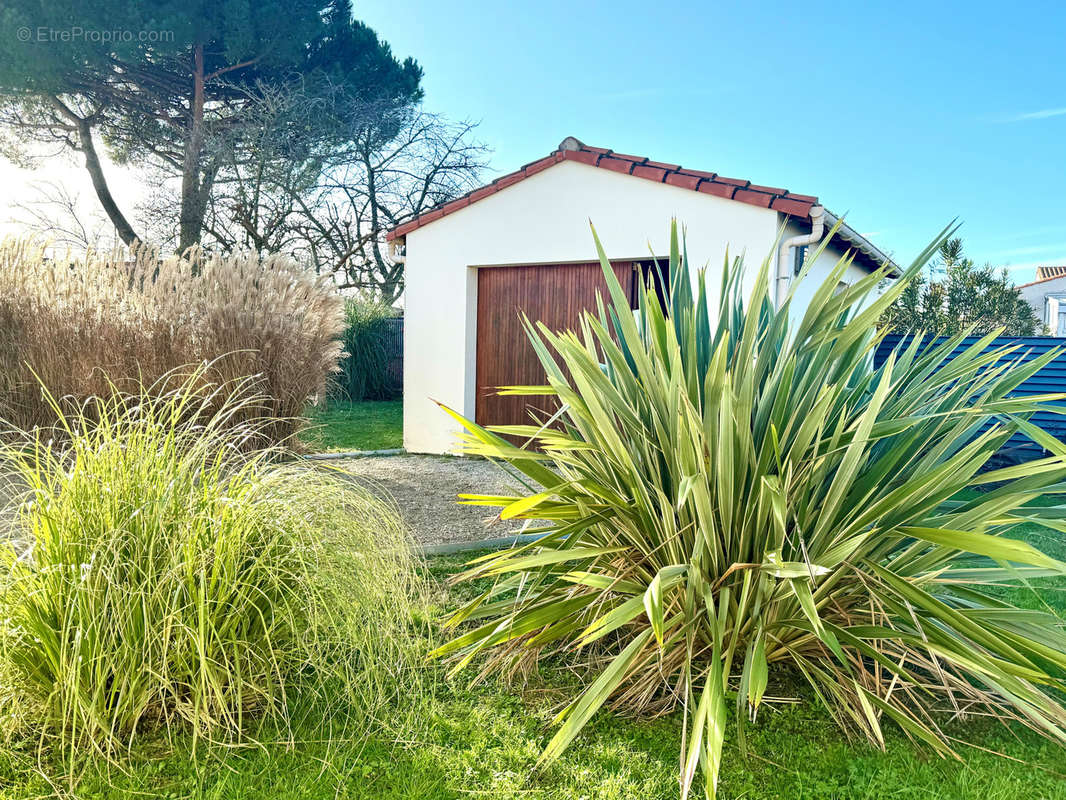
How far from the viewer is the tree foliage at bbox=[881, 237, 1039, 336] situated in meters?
14.3

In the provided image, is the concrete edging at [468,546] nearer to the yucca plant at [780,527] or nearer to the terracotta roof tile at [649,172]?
the yucca plant at [780,527]

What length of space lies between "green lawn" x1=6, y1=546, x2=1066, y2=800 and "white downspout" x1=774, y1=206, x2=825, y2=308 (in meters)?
4.45

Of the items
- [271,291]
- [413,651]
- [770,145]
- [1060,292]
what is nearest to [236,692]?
[413,651]

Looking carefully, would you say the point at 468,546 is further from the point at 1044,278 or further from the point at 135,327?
the point at 1044,278

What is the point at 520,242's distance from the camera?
25.3ft

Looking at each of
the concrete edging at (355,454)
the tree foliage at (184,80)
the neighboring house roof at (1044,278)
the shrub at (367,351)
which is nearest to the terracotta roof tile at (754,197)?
the concrete edging at (355,454)

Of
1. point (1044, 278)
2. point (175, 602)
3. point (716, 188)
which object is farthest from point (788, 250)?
point (1044, 278)

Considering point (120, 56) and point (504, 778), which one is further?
point (120, 56)

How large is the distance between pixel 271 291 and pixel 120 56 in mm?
12762

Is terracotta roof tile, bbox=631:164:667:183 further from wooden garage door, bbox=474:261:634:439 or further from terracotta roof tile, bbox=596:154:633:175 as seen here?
wooden garage door, bbox=474:261:634:439

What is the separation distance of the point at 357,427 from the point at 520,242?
4429 millimetres

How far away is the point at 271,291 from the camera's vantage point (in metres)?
5.56

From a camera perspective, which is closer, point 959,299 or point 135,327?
point 135,327

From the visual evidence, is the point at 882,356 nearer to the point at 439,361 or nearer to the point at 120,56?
the point at 439,361
